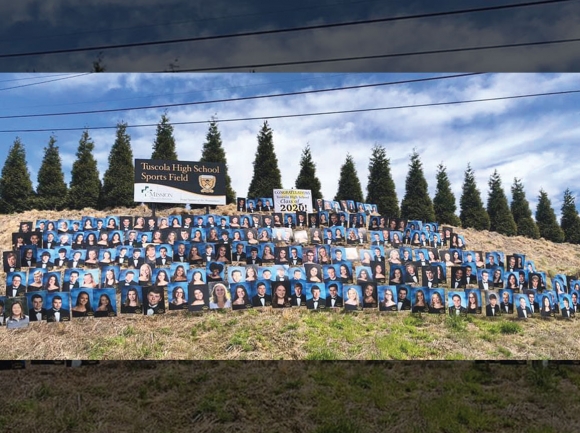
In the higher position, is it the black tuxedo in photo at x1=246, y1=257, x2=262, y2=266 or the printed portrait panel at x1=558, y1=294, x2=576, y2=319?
the black tuxedo in photo at x1=246, y1=257, x2=262, y2=266

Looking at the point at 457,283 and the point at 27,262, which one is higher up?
the point at 27,262

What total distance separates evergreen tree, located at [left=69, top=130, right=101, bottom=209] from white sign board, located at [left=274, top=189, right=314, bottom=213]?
3008mm

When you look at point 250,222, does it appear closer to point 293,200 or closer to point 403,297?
A: point 293,200

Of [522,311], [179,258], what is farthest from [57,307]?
[522,311]

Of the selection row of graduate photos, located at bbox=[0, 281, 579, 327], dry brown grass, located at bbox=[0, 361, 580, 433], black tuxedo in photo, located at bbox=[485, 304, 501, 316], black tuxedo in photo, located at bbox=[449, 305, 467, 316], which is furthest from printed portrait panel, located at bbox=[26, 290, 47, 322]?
black tuxedo in photo, located at bbox=[485, 304, 501, 316]

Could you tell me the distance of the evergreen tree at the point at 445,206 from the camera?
24.7 feet

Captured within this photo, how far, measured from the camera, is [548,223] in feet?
26.6

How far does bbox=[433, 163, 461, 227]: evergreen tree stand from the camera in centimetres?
754

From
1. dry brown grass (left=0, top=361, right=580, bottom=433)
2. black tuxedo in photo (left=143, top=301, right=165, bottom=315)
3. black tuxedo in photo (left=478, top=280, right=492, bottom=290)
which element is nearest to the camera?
dry brown grass (left=0, top=361, right=580, bottom=433)

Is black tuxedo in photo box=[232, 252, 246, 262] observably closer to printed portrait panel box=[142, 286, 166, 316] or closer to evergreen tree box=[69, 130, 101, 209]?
printed portrait panel box=[142, 286, 166, 316]

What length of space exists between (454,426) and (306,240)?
3975 millimetres

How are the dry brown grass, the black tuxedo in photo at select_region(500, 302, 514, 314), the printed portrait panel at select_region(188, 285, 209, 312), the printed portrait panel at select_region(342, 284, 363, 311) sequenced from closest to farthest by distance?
1. the dry brown grass
2. the printed portrait panel at select_region(188, 285, 209, 312)
3. the printed portrait panel at select_region(342, 284, 363, 311)
4. the black tuxedo in photo at select_region(500, 302, 514, 314)

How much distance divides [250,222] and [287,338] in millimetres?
2641

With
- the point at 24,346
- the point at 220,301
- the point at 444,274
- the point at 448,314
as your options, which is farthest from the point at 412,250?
the point at 24,346
